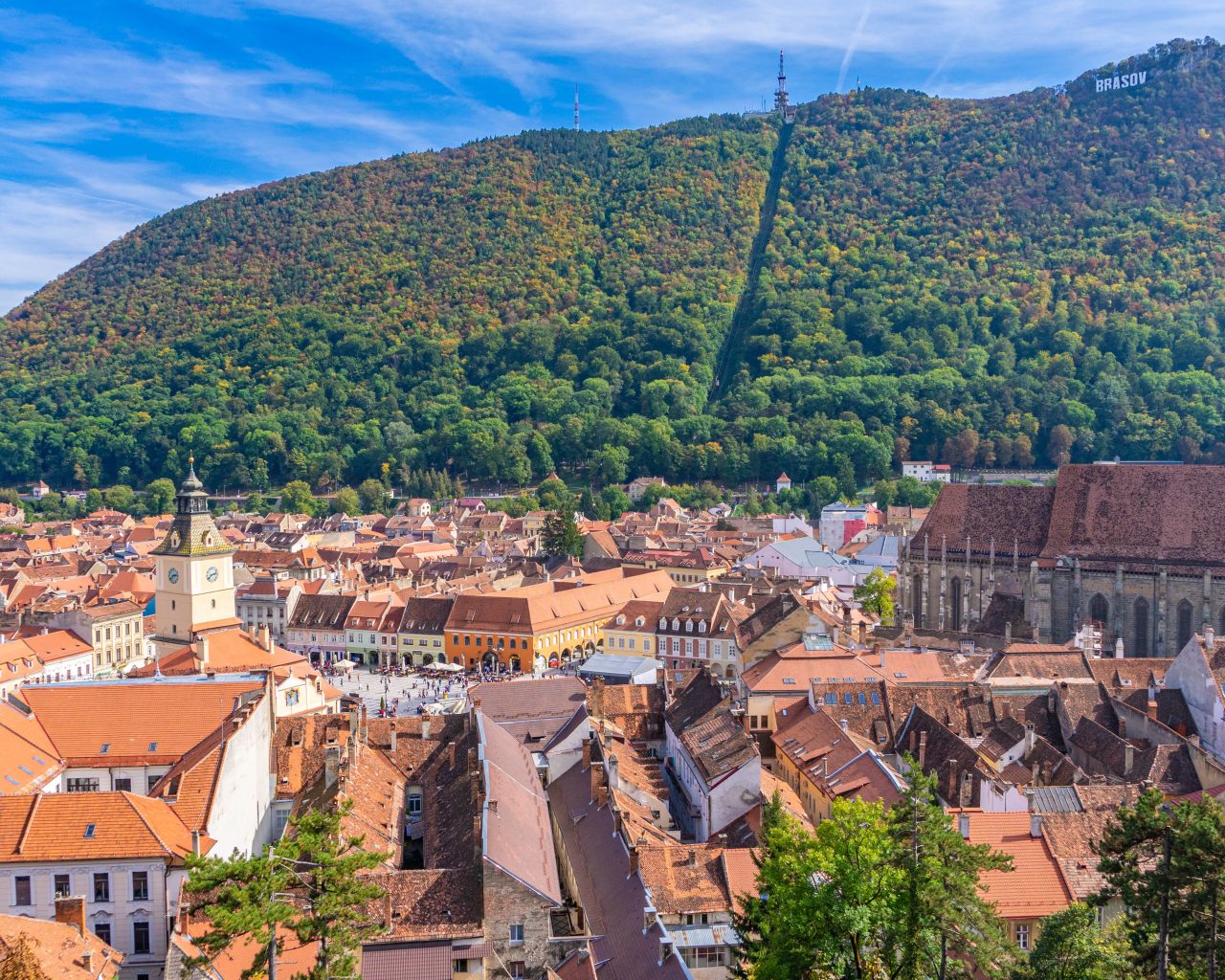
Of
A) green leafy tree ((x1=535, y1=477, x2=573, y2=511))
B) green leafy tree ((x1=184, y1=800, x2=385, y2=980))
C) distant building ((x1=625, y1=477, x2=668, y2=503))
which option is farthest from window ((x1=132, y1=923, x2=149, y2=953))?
distant building ((x1=625, y1=477, x2=668, y2=503))

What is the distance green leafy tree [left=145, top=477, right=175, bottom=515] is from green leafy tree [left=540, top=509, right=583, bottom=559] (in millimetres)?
77596

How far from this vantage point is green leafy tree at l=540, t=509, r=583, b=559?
348 feet

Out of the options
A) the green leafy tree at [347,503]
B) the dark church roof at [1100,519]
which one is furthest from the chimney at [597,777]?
the green leafy tree at [347,503]

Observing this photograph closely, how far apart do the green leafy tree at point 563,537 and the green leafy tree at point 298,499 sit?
202 feet

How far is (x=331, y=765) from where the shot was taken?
32.8 metres

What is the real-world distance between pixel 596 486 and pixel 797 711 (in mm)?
124040

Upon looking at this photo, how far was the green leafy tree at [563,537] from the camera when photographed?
348 feet

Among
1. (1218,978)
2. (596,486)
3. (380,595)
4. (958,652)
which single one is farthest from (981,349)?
(1218,978)

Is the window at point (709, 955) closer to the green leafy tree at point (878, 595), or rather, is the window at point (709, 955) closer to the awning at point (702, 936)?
the awning at point (702, 936)

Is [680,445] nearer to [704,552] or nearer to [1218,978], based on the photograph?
[704,552]

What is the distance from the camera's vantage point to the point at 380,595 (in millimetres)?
81375

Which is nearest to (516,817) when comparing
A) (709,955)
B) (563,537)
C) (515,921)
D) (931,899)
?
(515,921)

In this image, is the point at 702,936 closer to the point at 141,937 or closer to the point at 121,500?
the point at 141,937

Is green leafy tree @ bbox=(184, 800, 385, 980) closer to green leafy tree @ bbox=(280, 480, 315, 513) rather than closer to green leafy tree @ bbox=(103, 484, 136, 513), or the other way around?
green leafy tree @ bbox=(280, 480, 315, 513)
